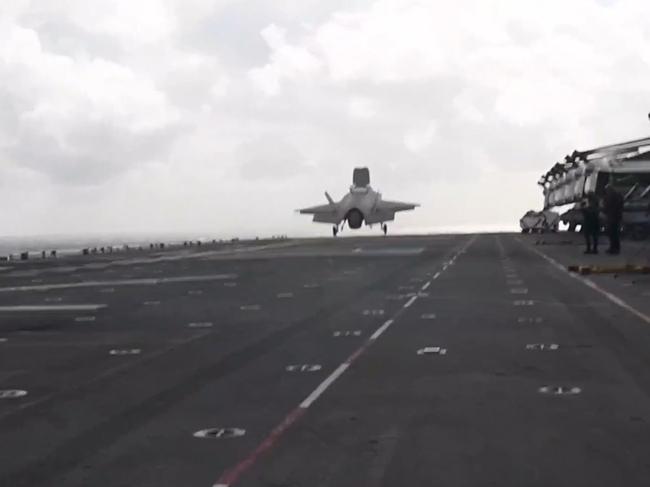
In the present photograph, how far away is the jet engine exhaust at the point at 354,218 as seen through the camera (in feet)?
397

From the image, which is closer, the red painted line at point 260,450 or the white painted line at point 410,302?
the red painted line at point 260,450

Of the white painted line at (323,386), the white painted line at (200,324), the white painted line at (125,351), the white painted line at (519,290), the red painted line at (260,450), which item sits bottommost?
the red painted line at (260,450)

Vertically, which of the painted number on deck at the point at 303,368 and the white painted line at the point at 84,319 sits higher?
the white painted line at the point at 84,319

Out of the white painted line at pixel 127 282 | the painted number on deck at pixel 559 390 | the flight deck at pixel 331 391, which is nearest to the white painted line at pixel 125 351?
the flight deck at pixel 331 391

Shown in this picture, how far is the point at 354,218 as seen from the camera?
121562mm

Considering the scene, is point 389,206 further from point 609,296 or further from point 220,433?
Result: point 220,433

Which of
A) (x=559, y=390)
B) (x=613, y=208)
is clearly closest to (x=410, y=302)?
(x=559, y=390)

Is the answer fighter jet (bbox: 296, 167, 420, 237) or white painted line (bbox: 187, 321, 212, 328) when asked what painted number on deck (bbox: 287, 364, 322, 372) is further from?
fighter jet (bbox: 296, 167, 420, 237)

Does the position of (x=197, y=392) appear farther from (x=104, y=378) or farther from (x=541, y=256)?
(x=541, y=256)

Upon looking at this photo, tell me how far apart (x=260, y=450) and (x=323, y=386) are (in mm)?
4177

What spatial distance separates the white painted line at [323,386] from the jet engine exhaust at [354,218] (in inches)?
4114

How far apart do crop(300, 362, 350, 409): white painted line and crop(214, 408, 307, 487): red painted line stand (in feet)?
1.62

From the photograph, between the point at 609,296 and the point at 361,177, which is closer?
the point at 609,296

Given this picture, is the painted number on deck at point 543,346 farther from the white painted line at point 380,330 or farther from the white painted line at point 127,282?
the white painted line at point 127,282
